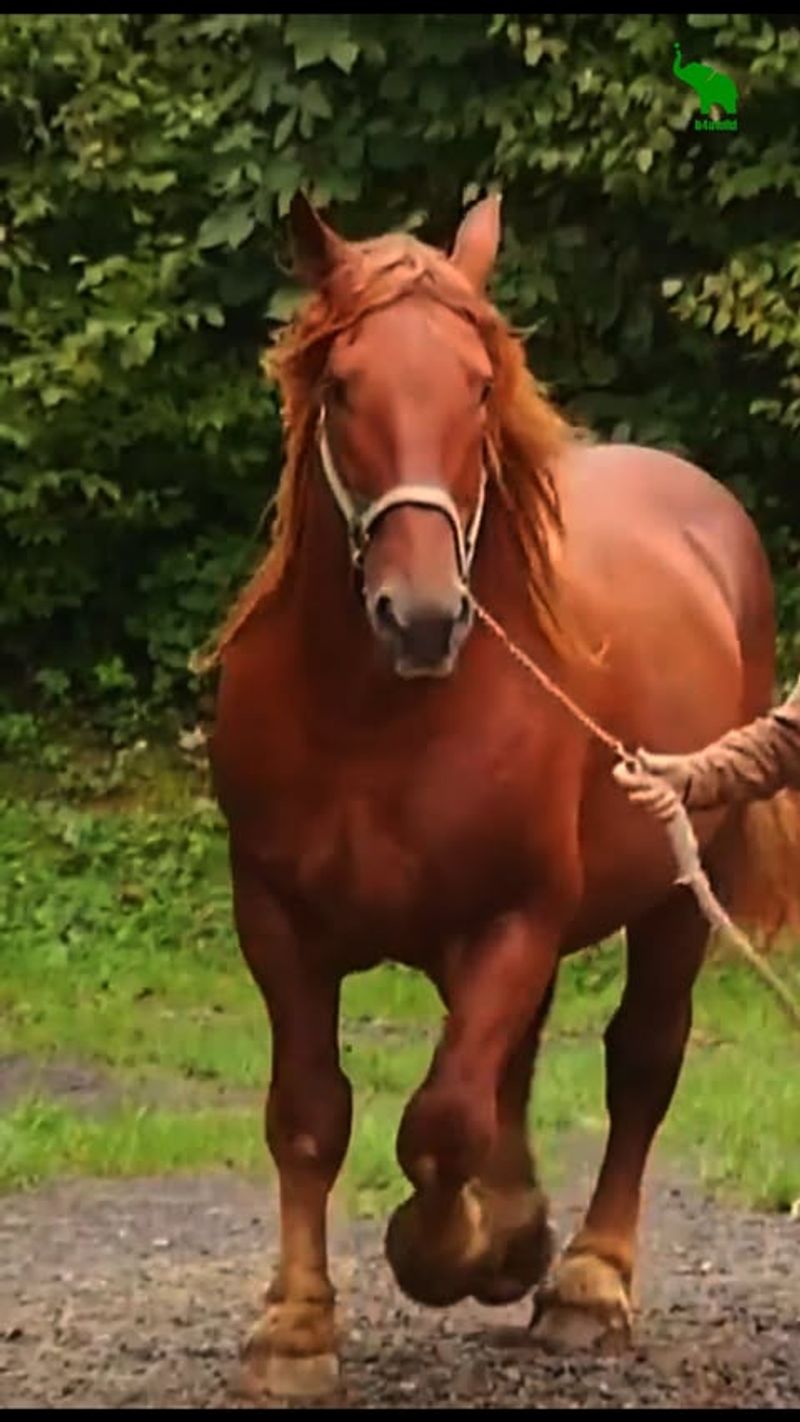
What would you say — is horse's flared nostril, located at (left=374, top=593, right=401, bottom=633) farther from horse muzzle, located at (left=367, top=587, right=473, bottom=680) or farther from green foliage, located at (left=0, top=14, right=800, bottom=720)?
green foliage, located at (left=0, top=14, right=800, bottom=720)

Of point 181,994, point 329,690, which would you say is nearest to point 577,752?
point 329,690

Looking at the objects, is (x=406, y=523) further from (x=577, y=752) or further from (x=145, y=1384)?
(x=145, y=1384)

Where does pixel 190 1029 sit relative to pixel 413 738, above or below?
below

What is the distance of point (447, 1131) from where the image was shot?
4.68 metres

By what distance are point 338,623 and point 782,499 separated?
302 inches

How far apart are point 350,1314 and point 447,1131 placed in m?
1.31

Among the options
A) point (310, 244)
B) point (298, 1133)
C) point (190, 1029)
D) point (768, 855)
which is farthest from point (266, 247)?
point (298, 1133)

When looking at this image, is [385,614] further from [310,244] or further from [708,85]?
[708,85]

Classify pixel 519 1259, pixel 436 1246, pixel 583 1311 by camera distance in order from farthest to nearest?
pixel 583 1311, pixel 519 1259, pixel 436 1246

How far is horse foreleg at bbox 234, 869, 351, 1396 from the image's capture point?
193 inches

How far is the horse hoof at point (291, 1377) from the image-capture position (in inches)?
195

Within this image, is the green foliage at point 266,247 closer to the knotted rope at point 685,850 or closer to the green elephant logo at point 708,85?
the green elephant logo at point 708,85

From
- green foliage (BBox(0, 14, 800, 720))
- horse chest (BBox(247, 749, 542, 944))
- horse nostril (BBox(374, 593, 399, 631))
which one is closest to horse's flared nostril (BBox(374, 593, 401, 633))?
horse nostril (BBox(374, 593, 399, 631))

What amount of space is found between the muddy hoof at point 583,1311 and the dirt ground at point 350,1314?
0.17 feet
